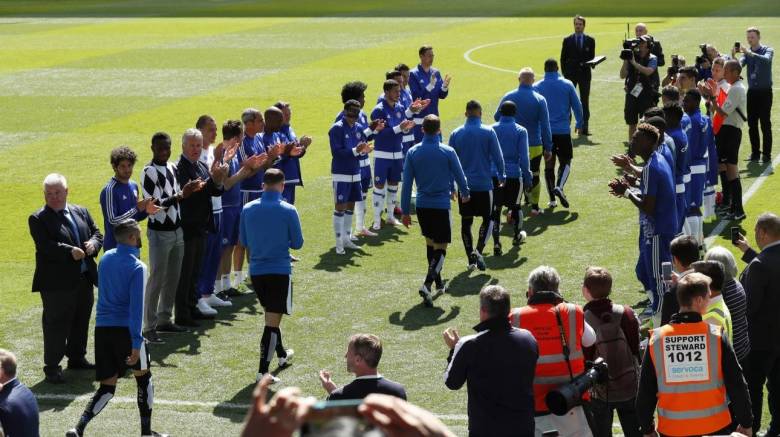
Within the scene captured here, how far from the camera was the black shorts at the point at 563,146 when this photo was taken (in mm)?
17984

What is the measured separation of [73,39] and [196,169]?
101 feet

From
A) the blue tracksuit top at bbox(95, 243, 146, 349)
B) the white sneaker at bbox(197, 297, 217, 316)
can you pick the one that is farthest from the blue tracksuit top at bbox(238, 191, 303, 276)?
the white sneaker at bbox(197, 297, 217, 316)

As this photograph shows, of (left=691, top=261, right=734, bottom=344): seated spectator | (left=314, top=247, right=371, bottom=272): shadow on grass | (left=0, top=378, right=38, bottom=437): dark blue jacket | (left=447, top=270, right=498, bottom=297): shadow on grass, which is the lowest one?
(left=314, top=247, right=371, bottom=272): shadow on grass

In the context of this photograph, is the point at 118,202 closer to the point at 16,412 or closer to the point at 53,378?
the point at 53,378

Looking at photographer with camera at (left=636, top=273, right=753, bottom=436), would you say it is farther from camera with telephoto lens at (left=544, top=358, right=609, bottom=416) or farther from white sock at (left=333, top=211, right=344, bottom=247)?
white sock at (left=333, top=211, right=344, bottom=247)

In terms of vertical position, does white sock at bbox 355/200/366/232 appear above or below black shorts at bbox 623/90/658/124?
below

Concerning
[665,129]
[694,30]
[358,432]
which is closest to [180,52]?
[694,30]

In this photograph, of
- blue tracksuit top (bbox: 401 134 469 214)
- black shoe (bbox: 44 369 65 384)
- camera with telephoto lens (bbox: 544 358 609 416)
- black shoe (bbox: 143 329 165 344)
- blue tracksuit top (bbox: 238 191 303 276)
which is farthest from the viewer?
blue tracksuit top (bbox: 401 134 469 214)

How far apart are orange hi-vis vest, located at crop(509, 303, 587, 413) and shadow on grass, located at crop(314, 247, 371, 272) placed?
24.6ft

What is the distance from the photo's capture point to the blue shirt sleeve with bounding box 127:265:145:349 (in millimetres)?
9523

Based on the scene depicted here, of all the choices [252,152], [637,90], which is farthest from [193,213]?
[637,90]

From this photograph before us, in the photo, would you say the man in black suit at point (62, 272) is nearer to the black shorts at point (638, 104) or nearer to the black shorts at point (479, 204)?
the black shorts at point (479, 204)

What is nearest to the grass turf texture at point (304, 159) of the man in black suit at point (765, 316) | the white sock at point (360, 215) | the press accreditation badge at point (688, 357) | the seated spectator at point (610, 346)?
the white sock at point (360, 215)

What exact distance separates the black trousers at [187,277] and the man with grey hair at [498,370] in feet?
20.3
